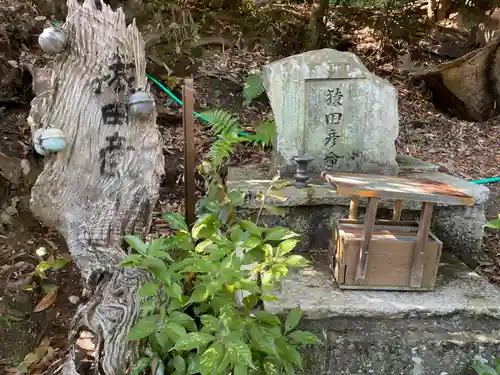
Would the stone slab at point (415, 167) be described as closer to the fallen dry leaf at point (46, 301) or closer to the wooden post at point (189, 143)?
the wooden post at point (189, 143)

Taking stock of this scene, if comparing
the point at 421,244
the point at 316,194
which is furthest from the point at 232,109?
the point at 421,244

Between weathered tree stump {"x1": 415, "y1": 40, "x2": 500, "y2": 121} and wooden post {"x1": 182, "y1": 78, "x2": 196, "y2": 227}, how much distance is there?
180 inches

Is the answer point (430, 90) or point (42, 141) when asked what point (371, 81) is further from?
point (430, 90)

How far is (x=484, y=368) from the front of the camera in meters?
2.43

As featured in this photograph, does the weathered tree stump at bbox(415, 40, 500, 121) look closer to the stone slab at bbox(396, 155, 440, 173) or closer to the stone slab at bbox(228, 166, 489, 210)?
Result: the stone slab at bbox(396, 155, 440, 173)

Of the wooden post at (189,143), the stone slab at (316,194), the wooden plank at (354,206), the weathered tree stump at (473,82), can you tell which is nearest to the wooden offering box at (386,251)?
the wooden plank at (354,206)

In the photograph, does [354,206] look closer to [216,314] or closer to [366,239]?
[366,239]

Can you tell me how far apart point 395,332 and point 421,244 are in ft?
1.70

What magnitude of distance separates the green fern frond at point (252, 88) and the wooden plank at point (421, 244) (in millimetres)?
3276

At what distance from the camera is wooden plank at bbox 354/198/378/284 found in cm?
259

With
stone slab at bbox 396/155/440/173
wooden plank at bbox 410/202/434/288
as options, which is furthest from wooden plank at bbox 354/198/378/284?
stone slab at bbox 396/155/440/173

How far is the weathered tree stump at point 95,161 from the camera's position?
7.84ft

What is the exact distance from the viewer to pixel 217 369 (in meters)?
1.85

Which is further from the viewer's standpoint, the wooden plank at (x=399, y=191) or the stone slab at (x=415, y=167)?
the stone slab at (x=415, y=167)
